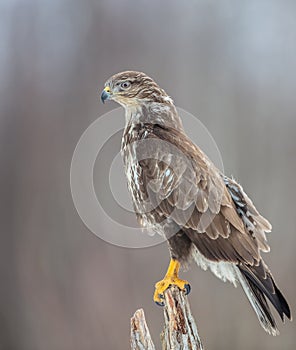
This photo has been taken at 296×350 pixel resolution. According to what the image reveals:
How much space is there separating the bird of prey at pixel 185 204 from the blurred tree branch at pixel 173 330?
0.11 meters

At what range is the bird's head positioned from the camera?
2121mm

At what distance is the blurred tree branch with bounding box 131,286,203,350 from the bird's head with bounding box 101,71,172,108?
2.45 feet

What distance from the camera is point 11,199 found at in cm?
394


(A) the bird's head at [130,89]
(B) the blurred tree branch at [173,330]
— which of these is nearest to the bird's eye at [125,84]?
(A) the bird's head at [130,89]

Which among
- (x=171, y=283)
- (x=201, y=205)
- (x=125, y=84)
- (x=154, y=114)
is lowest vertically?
(x=171, y=283)

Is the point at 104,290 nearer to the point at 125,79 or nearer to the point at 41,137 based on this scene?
the point at 41,137

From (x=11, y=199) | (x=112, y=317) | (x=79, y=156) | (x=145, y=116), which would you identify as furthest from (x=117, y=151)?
(x=145, y=116)

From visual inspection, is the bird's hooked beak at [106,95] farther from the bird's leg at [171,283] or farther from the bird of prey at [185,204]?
the bird's leg at [171,283]

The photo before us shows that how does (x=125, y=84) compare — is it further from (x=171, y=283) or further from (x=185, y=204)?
(x=171, y=283)

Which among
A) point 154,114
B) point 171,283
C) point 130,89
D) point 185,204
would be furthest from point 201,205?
point 130,89

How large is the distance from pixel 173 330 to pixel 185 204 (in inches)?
16.9

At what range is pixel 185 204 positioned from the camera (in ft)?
6.51

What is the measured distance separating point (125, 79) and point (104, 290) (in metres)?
2.00

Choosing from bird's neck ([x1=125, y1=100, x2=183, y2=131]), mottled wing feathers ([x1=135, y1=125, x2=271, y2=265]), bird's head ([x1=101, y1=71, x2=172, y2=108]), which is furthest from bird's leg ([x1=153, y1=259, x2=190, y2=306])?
bird's head ([x1=101, y1=71, x2=172, y2=108])
